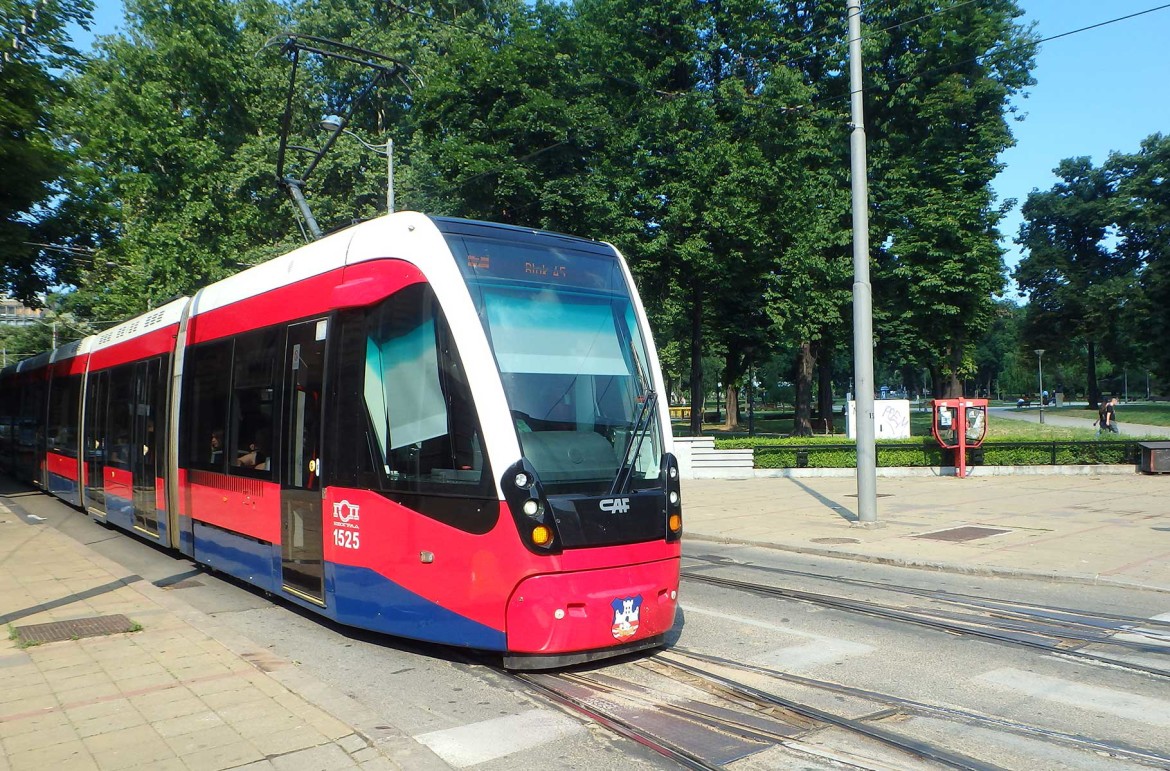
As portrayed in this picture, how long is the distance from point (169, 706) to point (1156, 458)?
22994 mm

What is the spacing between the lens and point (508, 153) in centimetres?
2756

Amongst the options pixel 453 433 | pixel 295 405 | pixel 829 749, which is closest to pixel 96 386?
pixel 295 405

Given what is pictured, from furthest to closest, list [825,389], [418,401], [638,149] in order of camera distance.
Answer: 1. [825,389]
2. [638,149]
3. [418,401]

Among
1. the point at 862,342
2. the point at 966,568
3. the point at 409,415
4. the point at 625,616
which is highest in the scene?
the point at 862,342

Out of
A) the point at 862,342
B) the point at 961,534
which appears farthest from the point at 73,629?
the point at 862,342

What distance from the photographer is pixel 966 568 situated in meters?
11.2

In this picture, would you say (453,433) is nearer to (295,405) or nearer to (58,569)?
(295,405)

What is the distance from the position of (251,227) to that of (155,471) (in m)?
26.0

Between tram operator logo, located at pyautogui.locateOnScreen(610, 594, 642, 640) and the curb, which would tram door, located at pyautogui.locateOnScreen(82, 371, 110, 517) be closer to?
the curb

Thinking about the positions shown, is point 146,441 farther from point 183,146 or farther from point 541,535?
point 183,146

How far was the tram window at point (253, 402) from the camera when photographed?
344 inches

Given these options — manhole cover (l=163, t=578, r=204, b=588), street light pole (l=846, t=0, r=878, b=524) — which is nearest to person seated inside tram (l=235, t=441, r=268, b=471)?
manhole cover (l=163, t=578, r=204, b=588)

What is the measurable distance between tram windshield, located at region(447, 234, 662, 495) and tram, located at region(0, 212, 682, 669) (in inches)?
0.6

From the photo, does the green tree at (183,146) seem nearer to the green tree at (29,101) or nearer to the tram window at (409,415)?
the green tree at (29,101)
